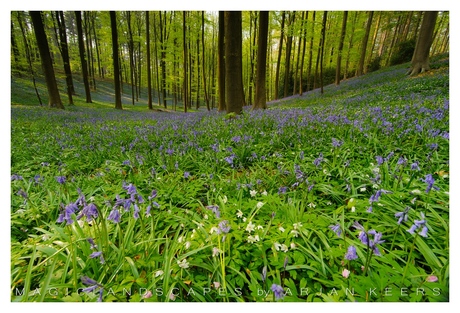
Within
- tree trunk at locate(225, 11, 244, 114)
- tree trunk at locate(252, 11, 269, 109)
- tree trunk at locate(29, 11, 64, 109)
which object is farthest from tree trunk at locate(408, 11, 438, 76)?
tree trunk at locate(29, 11, 64, 109)

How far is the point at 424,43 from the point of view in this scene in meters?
11.1

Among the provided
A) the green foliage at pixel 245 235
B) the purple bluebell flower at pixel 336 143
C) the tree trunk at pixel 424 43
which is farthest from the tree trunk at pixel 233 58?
the tree trunk at pixel 424 43

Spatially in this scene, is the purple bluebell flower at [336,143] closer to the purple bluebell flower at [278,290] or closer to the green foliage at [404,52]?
the purple bluebell flower at [278,290]

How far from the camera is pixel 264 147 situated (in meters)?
4.20

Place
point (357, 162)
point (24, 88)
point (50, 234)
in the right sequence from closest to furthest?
point (50, 234), point (357, 162), point (24, 88)

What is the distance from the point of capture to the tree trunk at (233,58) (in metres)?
7.62

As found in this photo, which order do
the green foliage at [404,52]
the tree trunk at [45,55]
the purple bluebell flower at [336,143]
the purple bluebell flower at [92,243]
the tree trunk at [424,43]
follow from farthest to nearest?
the green foliage at [404,52] → the tree trunk at [45,55] → the tree trunk at [424,43] → the purple bluebell flower at [336,143] → the purple bluebell flower at [92,243]

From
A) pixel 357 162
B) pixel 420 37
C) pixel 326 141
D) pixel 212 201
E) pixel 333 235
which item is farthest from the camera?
pixel 420 37

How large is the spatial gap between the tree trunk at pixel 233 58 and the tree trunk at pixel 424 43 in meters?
10.4

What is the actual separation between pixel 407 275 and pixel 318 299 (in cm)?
62

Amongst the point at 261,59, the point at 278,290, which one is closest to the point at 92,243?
the point at 278,290

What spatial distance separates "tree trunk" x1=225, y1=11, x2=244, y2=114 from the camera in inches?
300

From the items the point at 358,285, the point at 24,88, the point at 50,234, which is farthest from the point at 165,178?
the point at 24,88

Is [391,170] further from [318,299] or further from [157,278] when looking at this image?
[157,278]
